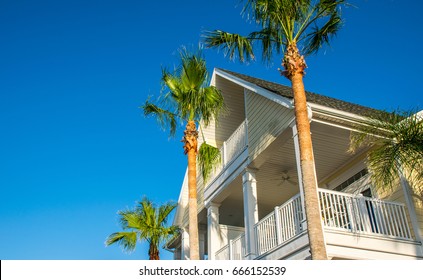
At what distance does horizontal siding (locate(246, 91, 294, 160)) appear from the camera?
1322cm

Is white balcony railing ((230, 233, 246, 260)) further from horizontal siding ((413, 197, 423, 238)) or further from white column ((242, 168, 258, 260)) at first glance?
horizontal siding ((413, 197, 423, 238))

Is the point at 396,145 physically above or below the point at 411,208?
above

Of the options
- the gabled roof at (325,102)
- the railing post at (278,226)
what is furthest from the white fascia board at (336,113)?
the railing post at (278,226)

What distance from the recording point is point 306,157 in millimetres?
9328

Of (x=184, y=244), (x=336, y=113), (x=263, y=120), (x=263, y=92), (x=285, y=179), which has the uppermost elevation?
(x=263, y=92)

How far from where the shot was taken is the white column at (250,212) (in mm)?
13833

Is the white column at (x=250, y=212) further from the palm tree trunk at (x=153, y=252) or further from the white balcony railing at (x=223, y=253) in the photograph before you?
the palm tree trunk at (x=153, y=252)

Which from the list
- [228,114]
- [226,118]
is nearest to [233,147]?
[228,114]

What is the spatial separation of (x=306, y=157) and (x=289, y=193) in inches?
342

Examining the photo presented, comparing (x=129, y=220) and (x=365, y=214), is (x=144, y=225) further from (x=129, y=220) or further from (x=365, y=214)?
(x=365, y=214)

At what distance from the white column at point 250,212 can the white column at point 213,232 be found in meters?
2.96

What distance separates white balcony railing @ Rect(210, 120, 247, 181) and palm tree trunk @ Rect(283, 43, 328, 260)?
208 inches

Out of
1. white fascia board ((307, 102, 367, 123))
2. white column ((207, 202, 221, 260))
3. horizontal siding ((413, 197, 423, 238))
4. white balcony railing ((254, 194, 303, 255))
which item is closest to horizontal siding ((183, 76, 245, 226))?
white column ((207, 202, 221, 260))

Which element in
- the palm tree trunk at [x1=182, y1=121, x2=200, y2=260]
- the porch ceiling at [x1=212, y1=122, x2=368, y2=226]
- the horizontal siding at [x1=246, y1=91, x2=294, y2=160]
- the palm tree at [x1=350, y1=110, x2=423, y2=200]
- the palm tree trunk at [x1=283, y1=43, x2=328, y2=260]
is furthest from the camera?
the porch ceiling at [x1=212, y1=122, x2=368, y2=226]
